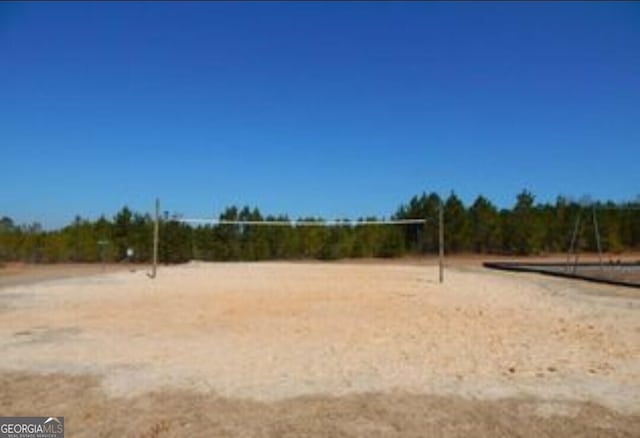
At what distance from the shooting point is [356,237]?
50.8 meters

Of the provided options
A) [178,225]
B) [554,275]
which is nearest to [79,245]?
[178,225]

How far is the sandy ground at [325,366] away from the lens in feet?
23.4

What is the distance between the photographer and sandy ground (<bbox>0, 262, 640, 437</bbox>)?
7.14 metres

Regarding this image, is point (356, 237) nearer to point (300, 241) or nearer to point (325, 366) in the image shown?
point (300, 241)

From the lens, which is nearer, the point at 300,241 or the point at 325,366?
the point at 325,366

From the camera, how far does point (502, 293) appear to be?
2064 centimetres

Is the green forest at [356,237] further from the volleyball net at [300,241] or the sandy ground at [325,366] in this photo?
the sandy ground at [325,366]

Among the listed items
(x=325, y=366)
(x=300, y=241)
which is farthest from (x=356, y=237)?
(x=325, y=366)

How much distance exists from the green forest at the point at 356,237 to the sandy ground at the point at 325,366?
31.2 metres

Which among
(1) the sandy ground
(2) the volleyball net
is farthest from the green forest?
(1) the sandy ground

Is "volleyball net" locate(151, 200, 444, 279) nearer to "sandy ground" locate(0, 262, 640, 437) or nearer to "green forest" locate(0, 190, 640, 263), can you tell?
"green forest" locate(0, 190, 640, 263)

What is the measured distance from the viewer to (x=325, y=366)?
957cm

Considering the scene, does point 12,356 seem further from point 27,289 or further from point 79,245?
point 79,245

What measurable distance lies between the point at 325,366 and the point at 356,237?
41.3 metres
